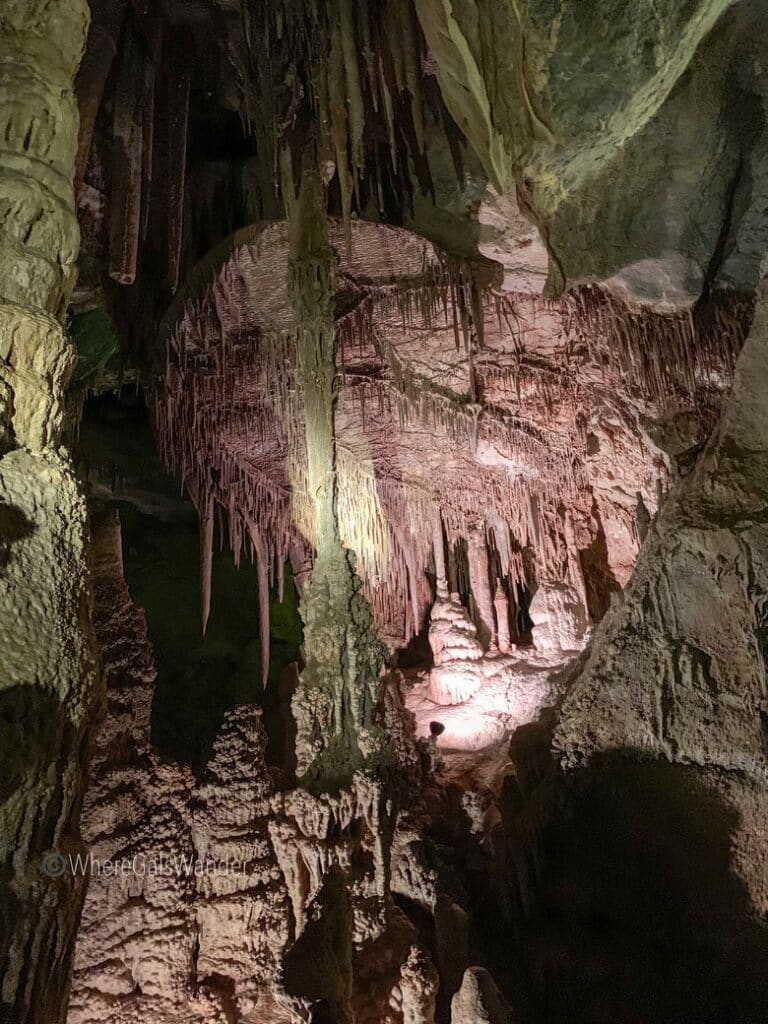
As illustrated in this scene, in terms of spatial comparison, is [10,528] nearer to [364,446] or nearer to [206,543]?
[364,446]

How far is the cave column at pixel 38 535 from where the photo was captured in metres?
1.88

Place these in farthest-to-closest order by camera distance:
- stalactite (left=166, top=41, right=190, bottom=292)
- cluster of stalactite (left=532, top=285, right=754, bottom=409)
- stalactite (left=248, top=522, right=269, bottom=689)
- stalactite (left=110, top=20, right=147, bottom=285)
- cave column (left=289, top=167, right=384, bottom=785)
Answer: stalactite (left=248, top=522, right=269, bottom=689)
stalactite (left=166, top=41, right=190, bottom=292)
cluster of stalactite (left=532, top=285, right=754, bottom=409)
cave column (left=289, top=167, right=384, bottom=785)
stalactite (left=110, top=20, right=147, bottom=285)

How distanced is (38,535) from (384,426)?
5.81 m

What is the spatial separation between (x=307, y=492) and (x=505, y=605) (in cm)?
317

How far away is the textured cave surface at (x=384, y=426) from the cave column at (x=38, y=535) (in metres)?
0.01

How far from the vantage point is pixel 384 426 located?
778 centimetres

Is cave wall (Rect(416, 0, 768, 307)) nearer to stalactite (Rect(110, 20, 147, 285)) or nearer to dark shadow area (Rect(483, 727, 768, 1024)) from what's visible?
stalactite (Rect(110, 20, 147, 285))

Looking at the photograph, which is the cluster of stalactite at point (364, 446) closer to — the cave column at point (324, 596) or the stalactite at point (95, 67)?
the cave column at point (324, 596)

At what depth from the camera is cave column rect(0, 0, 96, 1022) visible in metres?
1.88

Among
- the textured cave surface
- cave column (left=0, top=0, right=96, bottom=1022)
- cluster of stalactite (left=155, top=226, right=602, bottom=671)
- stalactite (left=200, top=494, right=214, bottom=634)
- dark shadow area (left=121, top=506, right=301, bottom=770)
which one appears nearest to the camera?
cave column (left=0, top=0, right=96, bottom=1022)

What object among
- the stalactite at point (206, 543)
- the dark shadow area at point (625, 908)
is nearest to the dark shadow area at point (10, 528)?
the dark shadow area at point (625, 908)

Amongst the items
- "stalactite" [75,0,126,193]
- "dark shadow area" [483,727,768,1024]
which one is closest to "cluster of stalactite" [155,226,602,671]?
"stalactite" [75,0,126,193]

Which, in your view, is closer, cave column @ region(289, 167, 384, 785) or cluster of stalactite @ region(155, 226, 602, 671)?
cave column @ region(289, 167, 384, 785)

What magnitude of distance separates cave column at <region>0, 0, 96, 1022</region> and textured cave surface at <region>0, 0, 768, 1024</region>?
0.04 feet
